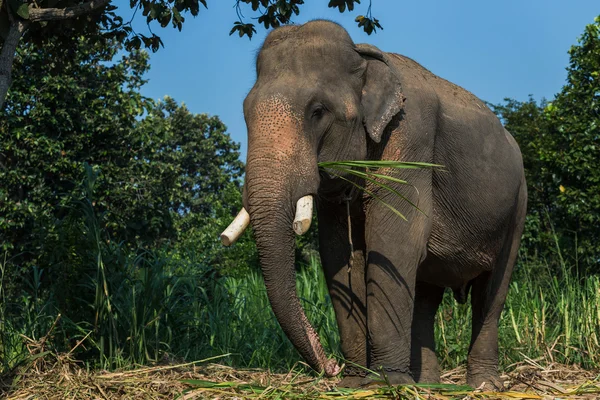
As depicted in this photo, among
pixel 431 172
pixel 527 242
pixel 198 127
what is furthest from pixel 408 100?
pixel 198 127

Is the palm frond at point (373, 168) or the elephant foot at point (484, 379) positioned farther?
the elephant foot at point (484, 379)

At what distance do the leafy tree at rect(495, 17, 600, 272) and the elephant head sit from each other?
8838mm

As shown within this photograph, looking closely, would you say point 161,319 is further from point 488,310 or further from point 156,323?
point 488,310

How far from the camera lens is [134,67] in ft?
65.9

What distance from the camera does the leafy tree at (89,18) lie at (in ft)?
17.0

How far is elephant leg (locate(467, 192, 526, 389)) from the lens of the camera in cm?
577

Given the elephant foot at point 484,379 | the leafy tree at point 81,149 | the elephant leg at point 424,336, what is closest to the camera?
the elephant foot at point 484,379

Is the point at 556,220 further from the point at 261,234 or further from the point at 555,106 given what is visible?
the point at 261,234

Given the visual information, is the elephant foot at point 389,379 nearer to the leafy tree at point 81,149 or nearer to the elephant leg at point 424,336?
the elephant leg at point 424,336

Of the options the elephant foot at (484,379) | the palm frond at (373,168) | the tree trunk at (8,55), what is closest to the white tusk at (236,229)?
the palm frond at (373,168)

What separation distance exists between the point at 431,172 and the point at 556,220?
10231 mm

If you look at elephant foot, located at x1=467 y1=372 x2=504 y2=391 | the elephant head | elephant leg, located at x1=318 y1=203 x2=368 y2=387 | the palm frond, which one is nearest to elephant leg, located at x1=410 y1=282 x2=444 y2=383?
elephant foot, located at x1=467 y1=372 x2=504 y2=391

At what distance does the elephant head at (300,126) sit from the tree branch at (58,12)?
1.50m

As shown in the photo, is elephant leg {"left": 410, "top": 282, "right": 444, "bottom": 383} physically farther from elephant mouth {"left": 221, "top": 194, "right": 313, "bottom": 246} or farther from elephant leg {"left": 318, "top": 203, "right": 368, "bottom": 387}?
elephant mouth {"left": 221, "top": 194, "right": 313, "bottom": 246}
